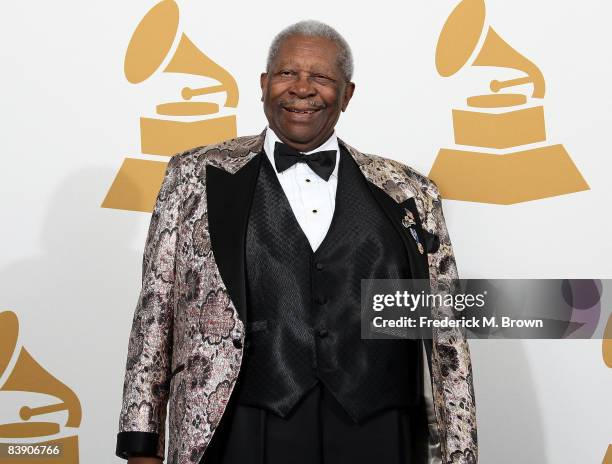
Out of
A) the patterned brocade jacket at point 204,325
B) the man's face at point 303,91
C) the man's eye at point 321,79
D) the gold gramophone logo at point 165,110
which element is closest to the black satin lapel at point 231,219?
the patterned brocade jacket at point 204,325

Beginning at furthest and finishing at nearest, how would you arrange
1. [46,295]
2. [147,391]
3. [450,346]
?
[46,295], [450,346], [147,391]

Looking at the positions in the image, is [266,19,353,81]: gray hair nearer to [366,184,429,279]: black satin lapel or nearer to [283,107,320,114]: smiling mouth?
[283,107,320,114]: smiling mouth

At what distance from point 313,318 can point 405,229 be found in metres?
0.28

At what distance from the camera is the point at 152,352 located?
1.85m

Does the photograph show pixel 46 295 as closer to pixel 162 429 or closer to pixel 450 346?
pixel 162 429

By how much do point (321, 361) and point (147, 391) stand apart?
1.07 feet

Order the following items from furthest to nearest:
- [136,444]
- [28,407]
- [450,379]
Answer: [28,407], [450,379], [136,444]

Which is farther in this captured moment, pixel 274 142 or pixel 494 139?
pixel 494 139

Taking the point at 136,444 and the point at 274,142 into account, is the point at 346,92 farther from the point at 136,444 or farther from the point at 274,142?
→ the point at 136,444

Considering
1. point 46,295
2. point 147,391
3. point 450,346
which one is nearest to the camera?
point 147,391

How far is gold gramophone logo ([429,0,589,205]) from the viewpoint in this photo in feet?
9.06

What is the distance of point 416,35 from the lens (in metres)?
2.78

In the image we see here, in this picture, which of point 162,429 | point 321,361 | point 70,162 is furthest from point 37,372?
point 321,361

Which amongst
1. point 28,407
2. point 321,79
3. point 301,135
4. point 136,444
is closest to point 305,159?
point 301,135
